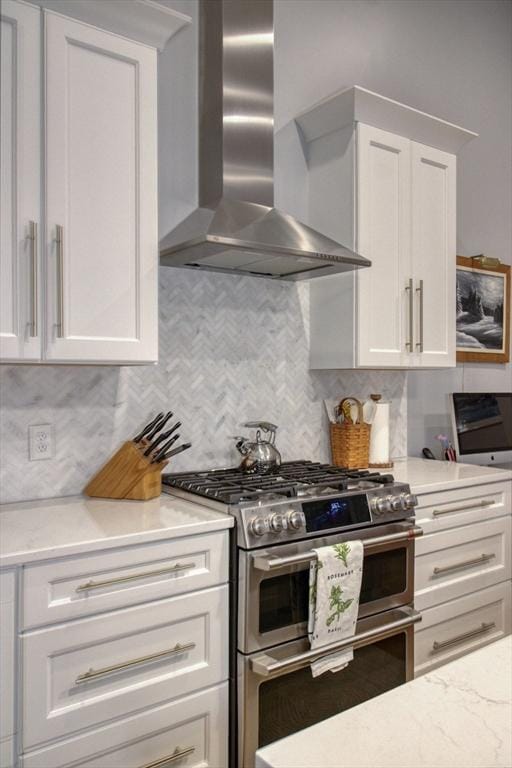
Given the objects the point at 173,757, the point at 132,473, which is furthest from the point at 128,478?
the point at 173,757

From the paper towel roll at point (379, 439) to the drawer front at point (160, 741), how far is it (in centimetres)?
136

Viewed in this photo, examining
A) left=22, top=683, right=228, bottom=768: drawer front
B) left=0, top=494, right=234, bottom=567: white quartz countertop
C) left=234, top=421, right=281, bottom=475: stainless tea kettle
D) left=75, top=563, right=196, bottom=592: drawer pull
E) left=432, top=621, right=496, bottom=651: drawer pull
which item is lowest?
left=432, top=621, right=496, bottom=651: drawer pull

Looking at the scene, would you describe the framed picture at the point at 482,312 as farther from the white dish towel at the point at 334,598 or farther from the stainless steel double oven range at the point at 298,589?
the white dish towel at the point at 334,598

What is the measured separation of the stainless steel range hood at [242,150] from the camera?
231cm

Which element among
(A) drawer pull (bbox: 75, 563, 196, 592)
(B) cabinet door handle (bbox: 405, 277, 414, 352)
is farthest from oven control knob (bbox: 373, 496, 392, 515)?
(B) cabinet door handle (bbox: 405, 277, 414, 352)

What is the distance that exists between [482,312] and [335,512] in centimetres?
215

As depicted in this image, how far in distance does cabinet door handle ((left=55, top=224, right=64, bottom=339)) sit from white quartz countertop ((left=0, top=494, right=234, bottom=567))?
56 cm


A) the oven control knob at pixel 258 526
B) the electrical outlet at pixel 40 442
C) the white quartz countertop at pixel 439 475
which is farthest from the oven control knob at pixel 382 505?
the electrical outlet at pixel 40 442

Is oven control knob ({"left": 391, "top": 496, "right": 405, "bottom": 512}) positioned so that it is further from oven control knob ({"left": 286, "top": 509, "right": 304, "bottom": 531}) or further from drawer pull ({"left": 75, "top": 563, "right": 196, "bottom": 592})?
drawer pull ({"left": 75, "top": 563, "right": 196, "bottom": 592})

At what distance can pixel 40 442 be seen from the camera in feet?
7.14

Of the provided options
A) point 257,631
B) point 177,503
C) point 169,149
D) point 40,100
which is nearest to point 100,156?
point 40,100

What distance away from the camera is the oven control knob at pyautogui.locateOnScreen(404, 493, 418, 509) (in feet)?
7.61

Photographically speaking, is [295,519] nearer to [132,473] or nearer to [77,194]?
[132,473]

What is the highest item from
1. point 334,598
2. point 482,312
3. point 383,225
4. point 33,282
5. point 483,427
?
point 383,225
